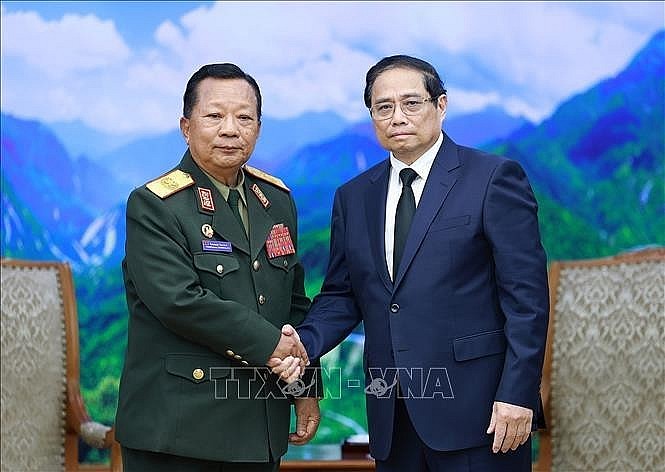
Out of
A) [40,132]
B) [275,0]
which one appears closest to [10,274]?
[40,132]

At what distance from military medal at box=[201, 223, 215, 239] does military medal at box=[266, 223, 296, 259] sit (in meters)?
0.16

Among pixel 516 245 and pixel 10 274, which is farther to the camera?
pixel 10 274

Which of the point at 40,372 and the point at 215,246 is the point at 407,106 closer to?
the point at 215,246

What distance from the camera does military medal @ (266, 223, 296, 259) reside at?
2387 mm

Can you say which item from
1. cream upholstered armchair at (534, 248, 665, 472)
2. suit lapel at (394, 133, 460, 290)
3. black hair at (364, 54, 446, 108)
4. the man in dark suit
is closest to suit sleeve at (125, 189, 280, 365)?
the man in dark suit

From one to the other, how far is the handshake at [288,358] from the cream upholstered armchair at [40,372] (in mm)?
1050

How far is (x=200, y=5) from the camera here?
14.1 ft

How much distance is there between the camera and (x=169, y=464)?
2234 millimetres

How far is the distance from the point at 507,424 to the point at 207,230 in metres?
0.80

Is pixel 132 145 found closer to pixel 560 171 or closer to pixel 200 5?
pixel 200 5

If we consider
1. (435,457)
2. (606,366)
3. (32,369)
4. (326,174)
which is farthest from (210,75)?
(326,174)

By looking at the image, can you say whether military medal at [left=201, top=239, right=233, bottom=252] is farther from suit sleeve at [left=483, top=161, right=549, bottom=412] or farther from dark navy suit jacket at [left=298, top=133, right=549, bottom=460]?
suit sleeve at [left=483, top=161, right=549, bottom=412]

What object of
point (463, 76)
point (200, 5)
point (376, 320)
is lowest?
point (376, 320)

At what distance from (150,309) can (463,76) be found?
8.29 ft
